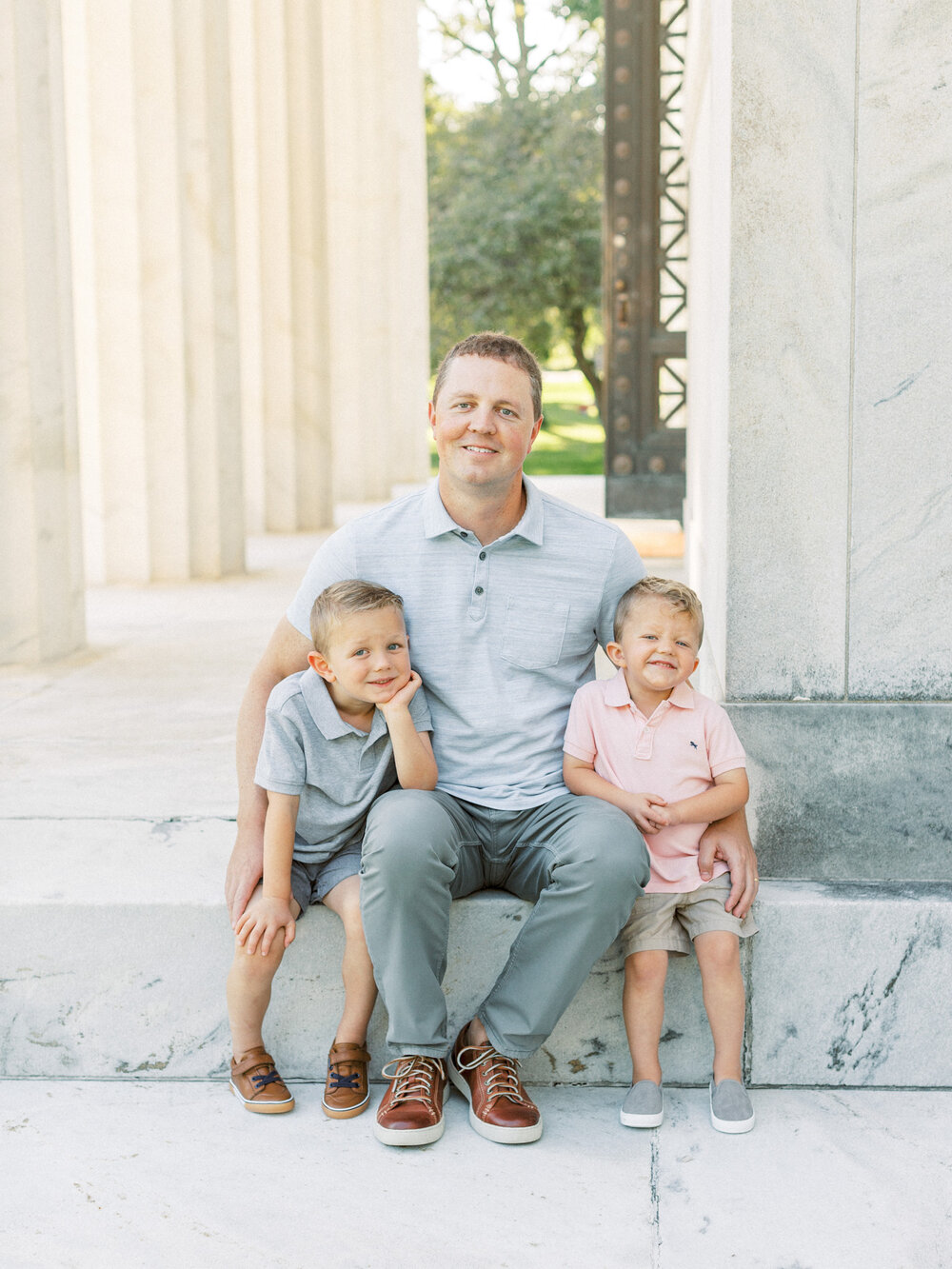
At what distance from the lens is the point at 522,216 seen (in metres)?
27.0

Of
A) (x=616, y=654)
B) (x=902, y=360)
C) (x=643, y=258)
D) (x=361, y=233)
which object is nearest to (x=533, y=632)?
(x=616, y=654)

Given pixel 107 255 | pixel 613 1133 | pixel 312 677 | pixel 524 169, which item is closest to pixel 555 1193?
pixel 613 1133

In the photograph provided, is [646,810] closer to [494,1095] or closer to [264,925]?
[494,1095]

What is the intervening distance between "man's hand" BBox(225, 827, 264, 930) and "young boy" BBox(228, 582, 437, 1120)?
0.03m

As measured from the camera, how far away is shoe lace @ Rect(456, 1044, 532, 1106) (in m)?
3.22

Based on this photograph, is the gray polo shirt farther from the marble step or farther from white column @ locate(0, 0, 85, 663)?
white column @ locate(0, 0, 85, 663)

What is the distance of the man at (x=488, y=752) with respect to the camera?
3.18 meters

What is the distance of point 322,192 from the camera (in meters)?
13.1

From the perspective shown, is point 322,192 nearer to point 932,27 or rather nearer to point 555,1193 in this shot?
point 932,27

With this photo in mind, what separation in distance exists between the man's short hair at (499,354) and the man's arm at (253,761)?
0.73 m

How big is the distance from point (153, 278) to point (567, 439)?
26120 mm

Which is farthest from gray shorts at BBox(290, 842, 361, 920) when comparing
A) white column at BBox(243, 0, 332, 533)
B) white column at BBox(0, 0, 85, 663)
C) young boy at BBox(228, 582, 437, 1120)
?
white column at BBox(243, 0, 332, 533)

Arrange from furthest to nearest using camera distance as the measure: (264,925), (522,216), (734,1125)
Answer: (522,216), (264,925), (734,1125)

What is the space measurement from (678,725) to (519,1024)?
2.65ft
